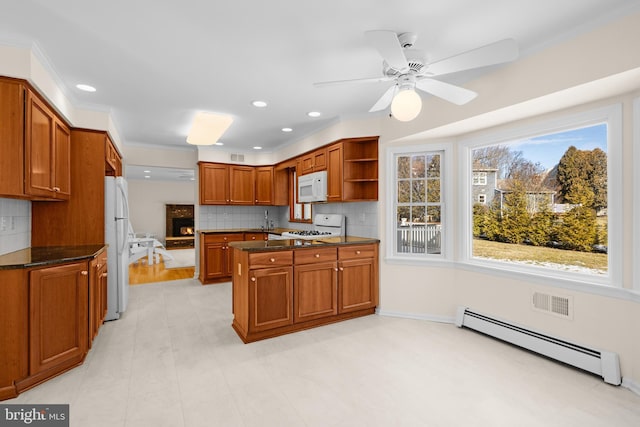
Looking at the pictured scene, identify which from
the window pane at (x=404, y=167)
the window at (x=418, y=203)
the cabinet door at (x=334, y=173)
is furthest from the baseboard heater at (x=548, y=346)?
the cabinet door at (x=334, y=173)

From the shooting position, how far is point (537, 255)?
9.61 ft

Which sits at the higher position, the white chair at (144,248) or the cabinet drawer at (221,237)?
the cabinet drawer at (221,237)

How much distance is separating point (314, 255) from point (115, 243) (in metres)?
2.27

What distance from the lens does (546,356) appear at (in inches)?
105

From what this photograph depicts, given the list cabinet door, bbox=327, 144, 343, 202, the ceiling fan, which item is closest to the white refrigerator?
cabinet door, bbox=327, 144, 343, 202

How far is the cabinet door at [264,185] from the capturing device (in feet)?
20.0

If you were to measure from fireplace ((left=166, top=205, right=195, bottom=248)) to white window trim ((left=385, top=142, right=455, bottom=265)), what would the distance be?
8807mm

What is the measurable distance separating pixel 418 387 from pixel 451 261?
66.5 inches

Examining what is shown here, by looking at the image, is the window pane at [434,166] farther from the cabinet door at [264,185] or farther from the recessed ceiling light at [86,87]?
the recessed ceiling light at [86,87]

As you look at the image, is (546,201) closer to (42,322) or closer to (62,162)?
(42,322)

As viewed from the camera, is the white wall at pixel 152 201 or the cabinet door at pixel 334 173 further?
the white wall at pixel 152 201

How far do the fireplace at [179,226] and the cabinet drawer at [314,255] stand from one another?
8630mm

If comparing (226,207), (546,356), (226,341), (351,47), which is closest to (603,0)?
(351,47)

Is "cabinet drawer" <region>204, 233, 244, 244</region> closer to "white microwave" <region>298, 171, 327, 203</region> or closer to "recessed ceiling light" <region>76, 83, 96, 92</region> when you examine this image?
"white microwave" <region>298, 171, 327, 203</region>
